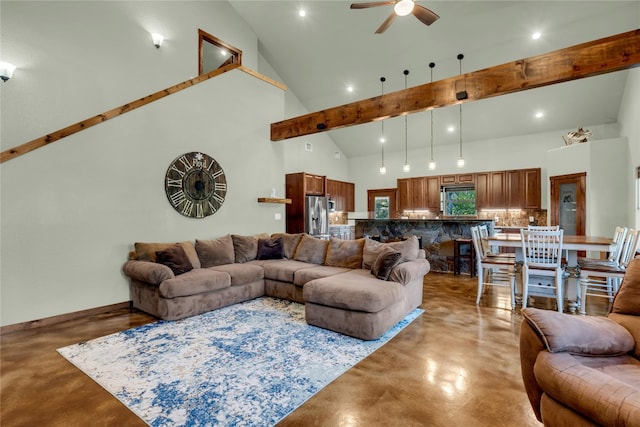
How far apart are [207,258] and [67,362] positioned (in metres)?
2.04

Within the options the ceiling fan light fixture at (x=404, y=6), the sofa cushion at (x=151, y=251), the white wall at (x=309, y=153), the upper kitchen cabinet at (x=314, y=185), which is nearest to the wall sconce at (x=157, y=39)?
the white wall at (x=309, y=153)

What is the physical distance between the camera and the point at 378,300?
2.92m

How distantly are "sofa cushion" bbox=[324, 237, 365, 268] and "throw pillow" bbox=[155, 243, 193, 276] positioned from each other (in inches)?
76.9

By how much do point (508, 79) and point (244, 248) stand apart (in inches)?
172

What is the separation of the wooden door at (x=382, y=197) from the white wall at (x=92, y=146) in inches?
237

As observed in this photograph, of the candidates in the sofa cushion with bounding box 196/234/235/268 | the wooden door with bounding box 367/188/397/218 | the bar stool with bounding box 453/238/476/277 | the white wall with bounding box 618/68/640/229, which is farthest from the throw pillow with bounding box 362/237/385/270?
the wooden door with bounding box 367/188/397/218

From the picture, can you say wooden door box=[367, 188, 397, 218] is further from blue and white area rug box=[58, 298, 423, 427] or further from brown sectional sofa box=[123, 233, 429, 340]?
blue and white area rug box=[58, 298, 423, 427]

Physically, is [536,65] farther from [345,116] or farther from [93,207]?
[93,207]

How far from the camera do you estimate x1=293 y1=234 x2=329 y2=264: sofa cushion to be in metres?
4.69

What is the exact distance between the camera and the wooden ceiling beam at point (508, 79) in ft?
10.5

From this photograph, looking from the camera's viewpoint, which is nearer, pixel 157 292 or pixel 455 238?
pixel 157 292

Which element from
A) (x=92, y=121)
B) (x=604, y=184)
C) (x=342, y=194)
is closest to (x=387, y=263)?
(x=92, y=121)

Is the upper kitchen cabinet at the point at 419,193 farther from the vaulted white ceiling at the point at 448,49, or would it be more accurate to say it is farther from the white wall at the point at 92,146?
the white wall at the point at 92,146

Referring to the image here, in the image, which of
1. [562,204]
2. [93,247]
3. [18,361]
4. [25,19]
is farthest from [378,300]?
[562,204]
